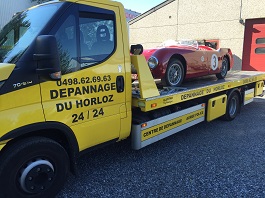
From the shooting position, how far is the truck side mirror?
2.40 meters

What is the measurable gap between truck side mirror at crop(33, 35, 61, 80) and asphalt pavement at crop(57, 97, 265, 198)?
5.25 feet

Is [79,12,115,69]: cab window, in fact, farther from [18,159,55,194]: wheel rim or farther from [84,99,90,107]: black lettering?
[18,159,55,194]: wheel rim

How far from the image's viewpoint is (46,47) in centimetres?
241

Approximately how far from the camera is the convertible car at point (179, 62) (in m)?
4.57

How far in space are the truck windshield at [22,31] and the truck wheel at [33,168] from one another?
0.91 m

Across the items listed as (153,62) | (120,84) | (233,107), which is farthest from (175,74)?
(233,107)

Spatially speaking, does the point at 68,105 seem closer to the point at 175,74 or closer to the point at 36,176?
the point at 36,176

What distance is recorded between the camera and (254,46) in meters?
12.1

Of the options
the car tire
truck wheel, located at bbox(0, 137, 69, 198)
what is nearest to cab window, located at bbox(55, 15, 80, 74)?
truck wheel, located at bbox(0, 137, 69, 198)

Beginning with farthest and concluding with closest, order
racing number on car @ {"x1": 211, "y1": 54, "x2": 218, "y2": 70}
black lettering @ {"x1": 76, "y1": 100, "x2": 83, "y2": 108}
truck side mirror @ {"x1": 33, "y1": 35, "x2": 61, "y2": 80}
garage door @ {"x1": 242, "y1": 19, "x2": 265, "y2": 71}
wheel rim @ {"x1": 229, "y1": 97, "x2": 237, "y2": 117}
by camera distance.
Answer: garage door @ {"x1": 242, "y1": 19, "x2": 265, "y2": 71} → wheel rim @ {"x1": 229, "y1": 97, "x2": 237, "y2": 117} → racing number on car @ {"x1": 211, "y1": 54, "x2": 218, "y2": 70} → black lettering @ {"x1": 76, "y1": 100, "x2": 83, "y2": 108} → truck side mirror @ {"x1": 33, "y1": 35, "x2": 61, "y2": 80}

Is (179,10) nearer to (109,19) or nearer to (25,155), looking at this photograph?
(109,19)

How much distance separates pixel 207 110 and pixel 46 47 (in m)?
3.88

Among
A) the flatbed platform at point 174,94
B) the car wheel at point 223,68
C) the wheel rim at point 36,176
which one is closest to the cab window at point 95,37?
the flatbed platform at point 174,94

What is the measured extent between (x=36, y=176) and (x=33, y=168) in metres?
0.12
